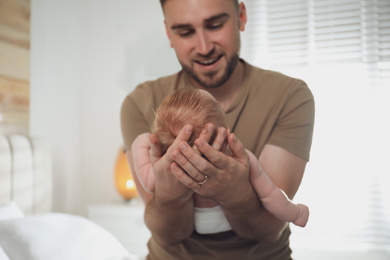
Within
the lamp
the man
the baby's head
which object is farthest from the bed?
the baby's head

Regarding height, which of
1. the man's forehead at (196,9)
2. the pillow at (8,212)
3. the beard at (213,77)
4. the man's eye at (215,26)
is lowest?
the pillow at (8,212)

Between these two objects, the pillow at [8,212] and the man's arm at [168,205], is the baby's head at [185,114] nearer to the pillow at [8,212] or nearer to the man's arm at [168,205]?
the man's arm at [168,205]

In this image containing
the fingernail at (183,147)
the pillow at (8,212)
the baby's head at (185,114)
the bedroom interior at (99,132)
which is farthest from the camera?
the bedroom interior at (99,132)

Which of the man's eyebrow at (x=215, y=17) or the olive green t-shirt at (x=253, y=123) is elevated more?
the man's eyebrow at (x=215, y=17)

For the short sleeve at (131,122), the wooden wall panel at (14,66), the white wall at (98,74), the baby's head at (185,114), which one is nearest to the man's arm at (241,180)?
the baby's head at (185,114)

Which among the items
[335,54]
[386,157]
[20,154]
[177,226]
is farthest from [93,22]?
[177,226]

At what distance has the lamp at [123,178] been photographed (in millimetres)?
3059

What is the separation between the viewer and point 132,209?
291cm

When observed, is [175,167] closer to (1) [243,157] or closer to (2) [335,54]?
(1) [243,157]

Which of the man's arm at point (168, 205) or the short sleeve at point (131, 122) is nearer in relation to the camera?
the man's arm at point (168, 205)

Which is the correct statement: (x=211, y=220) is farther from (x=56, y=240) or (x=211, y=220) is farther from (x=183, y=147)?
(x=56, y=240)

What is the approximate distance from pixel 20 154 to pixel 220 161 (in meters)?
1.87

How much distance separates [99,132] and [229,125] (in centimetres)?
252

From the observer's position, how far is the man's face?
1219 millimetres
